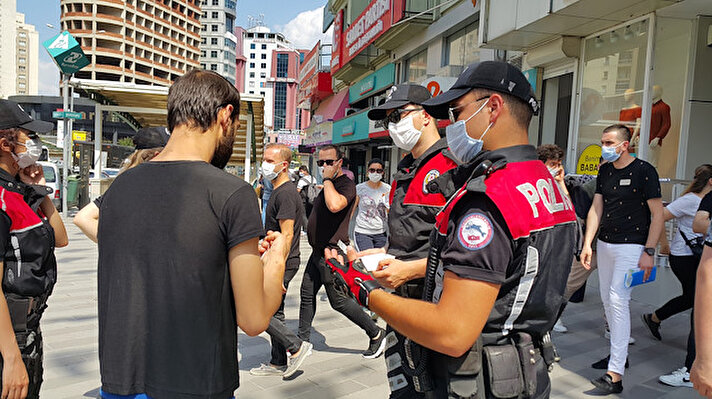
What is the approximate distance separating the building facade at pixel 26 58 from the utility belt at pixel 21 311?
712 ft

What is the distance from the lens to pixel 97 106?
14461 mm

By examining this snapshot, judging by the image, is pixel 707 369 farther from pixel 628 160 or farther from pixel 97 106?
pixel 97 106

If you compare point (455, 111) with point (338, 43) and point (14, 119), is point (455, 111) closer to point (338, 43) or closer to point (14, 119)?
point (14, 119)

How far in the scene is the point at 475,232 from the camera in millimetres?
1581

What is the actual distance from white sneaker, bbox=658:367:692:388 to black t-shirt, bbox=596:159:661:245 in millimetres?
1164

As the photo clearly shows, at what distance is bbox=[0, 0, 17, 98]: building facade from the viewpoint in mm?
147875

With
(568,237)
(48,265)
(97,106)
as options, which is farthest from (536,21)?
(97,106)

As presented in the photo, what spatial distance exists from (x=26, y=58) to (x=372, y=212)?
222692mm

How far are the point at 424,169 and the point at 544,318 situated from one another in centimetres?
128

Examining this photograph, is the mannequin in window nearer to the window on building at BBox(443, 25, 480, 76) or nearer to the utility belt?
the window on building at BBox(443, 25, 480, 76)

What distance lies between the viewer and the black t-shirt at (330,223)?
4875 millimetres

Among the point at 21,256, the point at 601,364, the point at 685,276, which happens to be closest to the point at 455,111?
the point at 21,256

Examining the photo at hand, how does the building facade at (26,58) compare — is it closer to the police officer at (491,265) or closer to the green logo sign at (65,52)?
the green logo sign at (65,52)

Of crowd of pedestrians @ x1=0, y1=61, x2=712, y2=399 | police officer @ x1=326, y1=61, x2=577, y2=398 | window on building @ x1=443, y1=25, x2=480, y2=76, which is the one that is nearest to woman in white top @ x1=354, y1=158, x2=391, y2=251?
crowd of pedestrians @ x1=0, y1=61, x2=712, y2=399
